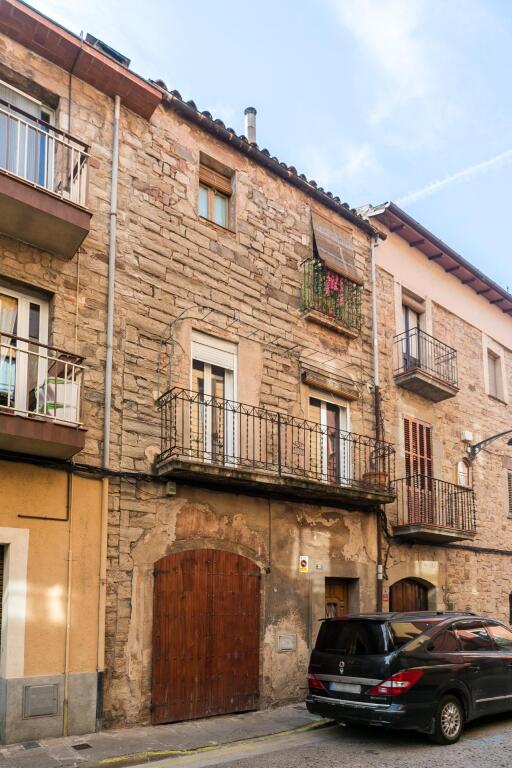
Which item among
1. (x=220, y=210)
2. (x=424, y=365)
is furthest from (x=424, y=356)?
(x=220, y=210)

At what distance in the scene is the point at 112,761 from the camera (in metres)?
7.87

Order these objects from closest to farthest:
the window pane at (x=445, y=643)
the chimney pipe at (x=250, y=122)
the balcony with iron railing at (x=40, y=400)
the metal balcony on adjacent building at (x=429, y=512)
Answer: the balcony with iron railing at (x=40, y=400)
the window pane at (x=445, y=643)
the metal balcony on adjacent building at (x=429, y=512)
the chimney pipe at (x=250, y=122)

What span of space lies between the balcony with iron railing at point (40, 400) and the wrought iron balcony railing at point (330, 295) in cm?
536

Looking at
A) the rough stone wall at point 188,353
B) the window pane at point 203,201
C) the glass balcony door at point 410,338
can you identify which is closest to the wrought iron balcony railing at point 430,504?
the rough stone wall at point 188,353

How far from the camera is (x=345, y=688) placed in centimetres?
876

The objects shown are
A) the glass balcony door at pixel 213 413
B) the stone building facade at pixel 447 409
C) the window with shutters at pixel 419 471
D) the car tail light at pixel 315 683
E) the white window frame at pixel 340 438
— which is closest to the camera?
the car tail light at pixel 315 683

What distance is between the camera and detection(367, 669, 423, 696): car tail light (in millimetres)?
8320

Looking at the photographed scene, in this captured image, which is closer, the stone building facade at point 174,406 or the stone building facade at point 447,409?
the stone building facade at point 174,406

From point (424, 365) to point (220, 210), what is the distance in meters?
6.06

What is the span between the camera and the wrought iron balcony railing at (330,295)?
44.1ft

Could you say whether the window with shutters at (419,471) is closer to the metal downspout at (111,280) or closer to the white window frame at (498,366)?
the white window frame at (498,366)

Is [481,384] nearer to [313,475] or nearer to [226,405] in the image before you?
[313,475]

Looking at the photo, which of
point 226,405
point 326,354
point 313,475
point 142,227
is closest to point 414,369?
point 326,354

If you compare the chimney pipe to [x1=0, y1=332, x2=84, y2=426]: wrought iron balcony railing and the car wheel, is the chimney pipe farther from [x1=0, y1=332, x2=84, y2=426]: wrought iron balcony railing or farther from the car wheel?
the car wheel
